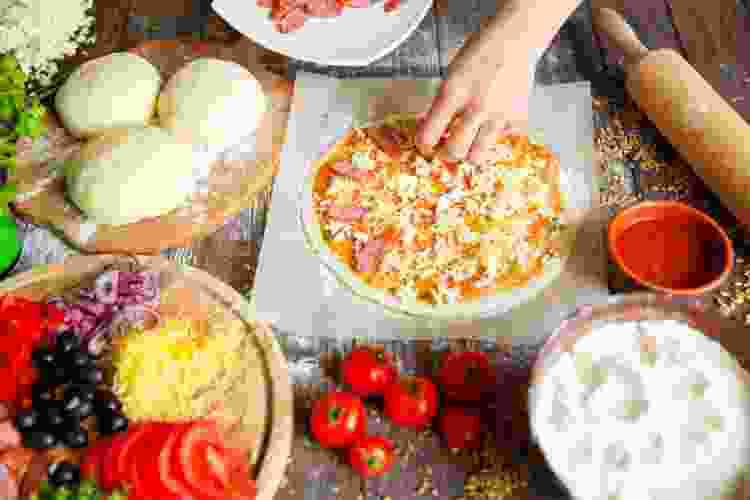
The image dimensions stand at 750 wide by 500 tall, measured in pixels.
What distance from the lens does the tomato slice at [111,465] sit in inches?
68.0

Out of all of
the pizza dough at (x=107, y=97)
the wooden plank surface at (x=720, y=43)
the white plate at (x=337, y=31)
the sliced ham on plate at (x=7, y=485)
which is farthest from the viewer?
the wooden plank surface at (x=720, y=43)

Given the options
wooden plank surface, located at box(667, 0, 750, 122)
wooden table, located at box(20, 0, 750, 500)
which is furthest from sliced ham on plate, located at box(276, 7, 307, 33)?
wooden plank surface, located at box(667, 0, 750, 122)

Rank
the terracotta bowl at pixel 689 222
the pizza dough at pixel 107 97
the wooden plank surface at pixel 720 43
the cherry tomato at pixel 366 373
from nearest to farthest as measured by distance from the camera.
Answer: the cherry tomato at pixel 366 373, the terracotta bowl at pixel 689 222, the pizza dough at pixel 107 97, the wooden plank surface at pixel 720 43

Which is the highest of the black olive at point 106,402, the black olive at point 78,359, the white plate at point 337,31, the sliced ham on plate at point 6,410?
the white plate at point 337,31

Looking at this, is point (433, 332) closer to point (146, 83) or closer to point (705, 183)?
point (705, 183)

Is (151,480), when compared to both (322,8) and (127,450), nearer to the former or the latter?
(127,450)

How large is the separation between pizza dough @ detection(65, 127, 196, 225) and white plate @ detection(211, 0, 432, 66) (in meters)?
0.58

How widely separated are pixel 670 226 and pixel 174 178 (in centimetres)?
160

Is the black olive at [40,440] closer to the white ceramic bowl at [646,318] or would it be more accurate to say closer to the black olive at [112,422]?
the black olive at [112,422]

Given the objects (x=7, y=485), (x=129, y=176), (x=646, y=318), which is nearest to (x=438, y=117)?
(x=646, y=318)

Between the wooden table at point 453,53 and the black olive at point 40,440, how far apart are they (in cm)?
63

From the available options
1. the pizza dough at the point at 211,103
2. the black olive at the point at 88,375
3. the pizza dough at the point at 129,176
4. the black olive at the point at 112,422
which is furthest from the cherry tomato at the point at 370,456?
the pizza dough at the point at 211,103

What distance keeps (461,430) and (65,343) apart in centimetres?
Result: 108

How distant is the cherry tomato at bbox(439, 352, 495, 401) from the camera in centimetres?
199
